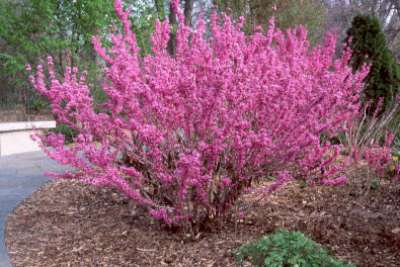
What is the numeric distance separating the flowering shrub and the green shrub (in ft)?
1.74

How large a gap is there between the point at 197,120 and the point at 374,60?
18.6ft

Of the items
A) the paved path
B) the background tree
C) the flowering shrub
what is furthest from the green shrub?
the background tree

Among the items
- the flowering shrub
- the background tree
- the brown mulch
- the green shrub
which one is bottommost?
the brown mulch

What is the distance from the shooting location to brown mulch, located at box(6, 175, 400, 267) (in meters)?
3.54

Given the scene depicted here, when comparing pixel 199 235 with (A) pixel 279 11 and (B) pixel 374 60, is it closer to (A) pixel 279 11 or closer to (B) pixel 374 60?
(B) pixel 374 60

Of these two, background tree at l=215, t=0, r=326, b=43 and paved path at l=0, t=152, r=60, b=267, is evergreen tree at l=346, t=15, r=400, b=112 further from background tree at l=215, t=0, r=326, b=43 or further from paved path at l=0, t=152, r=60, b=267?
paved path at l=0, t=152, r=60, b=267

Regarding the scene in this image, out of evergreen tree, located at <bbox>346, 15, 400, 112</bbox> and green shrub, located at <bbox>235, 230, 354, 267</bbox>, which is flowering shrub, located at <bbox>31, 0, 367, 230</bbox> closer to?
green shrub, located at <bbox>235, 230, 354, 267</bbox>

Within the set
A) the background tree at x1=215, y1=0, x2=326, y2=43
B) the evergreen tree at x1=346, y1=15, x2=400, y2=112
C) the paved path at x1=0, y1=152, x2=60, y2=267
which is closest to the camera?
the paved path at x1=0, y1=152, x2=60, y2=267

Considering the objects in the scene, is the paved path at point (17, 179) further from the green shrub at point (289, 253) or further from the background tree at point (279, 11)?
the background tree at point (279, 11)

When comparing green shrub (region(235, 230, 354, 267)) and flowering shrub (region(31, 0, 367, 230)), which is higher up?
flowering shrub (region(31, 0, 367, 230))

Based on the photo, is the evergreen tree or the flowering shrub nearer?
the flowering shrub

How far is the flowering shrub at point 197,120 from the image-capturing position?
3133 mm

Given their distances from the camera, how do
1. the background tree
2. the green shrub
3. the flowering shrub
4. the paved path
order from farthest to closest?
the background tree
the paved path
the flowering shrub
the green shrub

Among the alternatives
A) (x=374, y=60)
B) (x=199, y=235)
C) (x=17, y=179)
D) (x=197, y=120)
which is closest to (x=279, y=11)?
(x=374, y=60)
